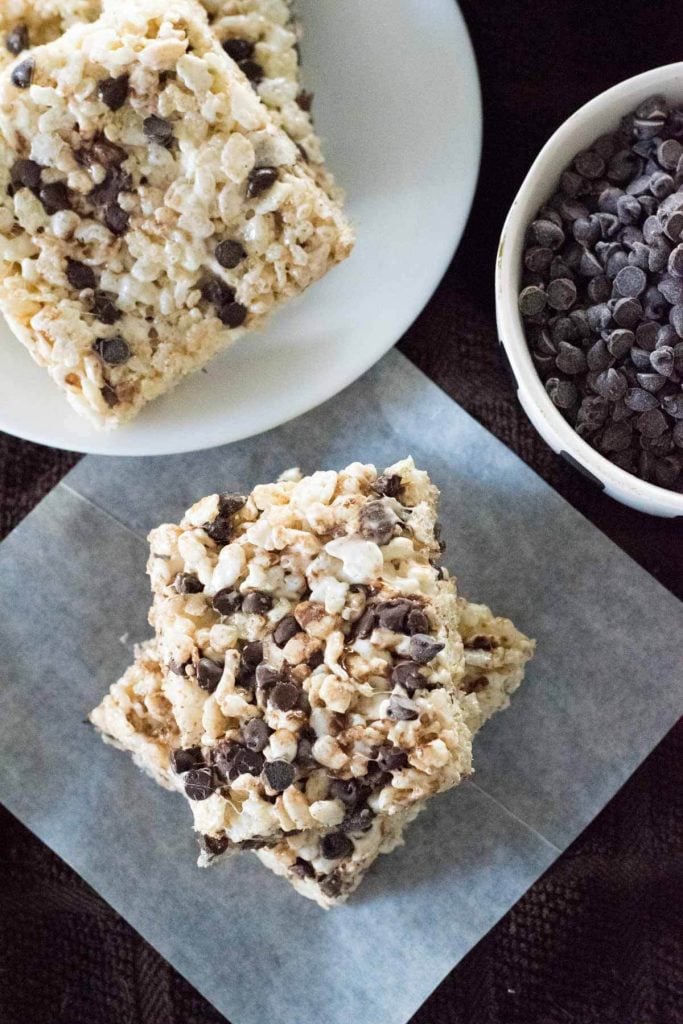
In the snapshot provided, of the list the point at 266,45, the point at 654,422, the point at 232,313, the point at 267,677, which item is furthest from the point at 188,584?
the point at 266,45

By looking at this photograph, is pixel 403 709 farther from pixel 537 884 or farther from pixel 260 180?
pixel 260 180

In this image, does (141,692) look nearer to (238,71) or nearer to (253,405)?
(253,405)

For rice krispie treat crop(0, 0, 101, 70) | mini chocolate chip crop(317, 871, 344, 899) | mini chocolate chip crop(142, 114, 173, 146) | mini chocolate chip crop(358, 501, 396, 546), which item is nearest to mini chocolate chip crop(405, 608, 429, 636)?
mini chocolate chip crop(358, 501, 396, 546)

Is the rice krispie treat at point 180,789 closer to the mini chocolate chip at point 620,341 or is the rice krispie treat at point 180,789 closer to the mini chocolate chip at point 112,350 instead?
the mini chocolate chip at point 112,350

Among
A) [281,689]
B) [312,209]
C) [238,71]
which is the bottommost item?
[281,689]

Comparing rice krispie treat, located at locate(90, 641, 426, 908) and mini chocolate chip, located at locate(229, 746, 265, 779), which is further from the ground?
mini chocolate chip, located at locate(229, 746, 265, 779)

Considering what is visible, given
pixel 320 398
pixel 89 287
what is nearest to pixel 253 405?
pixel 320 398

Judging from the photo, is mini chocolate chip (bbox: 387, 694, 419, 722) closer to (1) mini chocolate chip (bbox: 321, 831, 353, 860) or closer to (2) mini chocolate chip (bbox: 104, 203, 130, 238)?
(1) mini chocolate chip (bbox: 321, 831, 353, 860)
